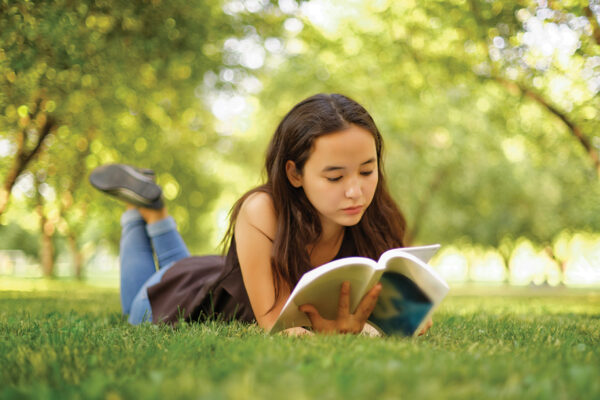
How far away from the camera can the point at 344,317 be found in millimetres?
2686

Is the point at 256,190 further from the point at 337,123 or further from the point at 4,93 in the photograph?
the point at 4,93

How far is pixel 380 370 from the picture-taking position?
167 cm

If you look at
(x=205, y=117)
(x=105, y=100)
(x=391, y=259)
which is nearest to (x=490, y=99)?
(x=205, y=117)

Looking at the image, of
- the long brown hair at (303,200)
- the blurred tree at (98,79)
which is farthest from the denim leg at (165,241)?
the blurred tree at (98,79)

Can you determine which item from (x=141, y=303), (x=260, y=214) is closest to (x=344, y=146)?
(x=260, y=214)

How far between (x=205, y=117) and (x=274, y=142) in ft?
34.9

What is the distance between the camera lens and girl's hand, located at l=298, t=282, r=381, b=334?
8.54 feet

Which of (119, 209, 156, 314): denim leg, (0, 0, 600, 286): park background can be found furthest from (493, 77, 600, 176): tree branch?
(119, 209, 156, 314): denim leg

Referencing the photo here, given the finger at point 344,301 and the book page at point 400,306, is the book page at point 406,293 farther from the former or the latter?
the finger at point 344,301

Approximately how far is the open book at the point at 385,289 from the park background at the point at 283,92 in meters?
1.04

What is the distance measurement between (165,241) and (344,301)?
2662 millimetres

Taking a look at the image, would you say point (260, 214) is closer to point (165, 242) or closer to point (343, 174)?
point (343, 174)

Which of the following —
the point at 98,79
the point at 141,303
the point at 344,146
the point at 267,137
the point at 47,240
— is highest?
the point at 98,79

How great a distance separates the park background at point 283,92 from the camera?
658 cm
